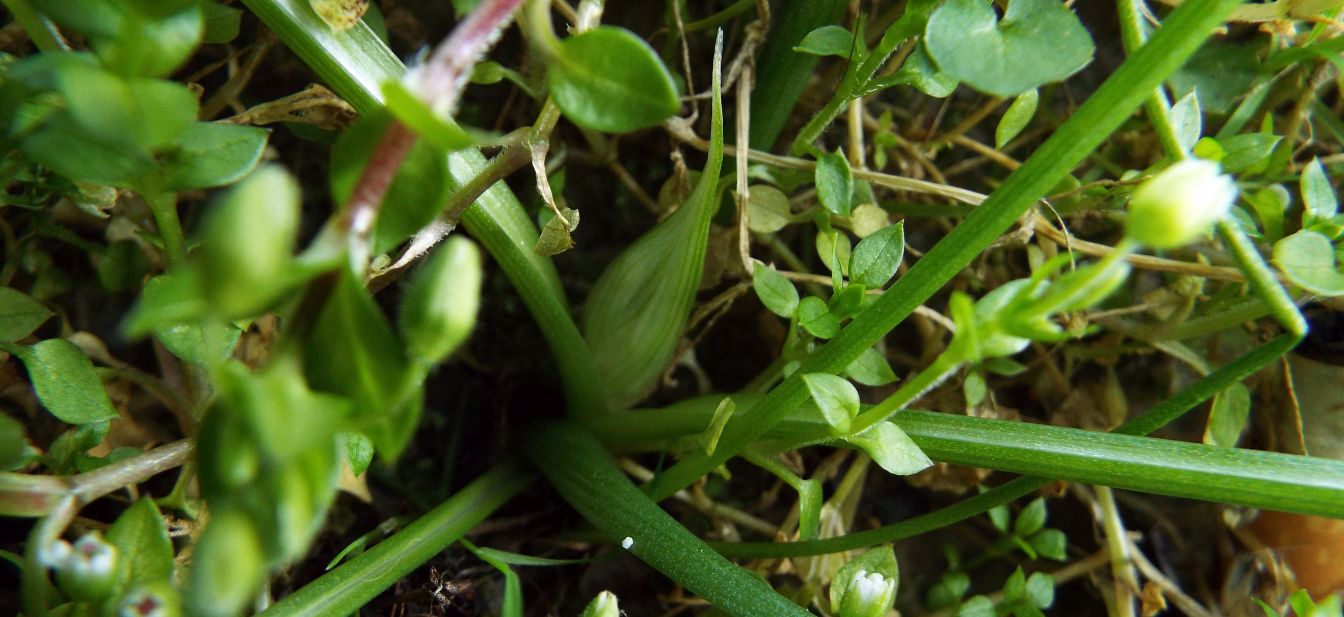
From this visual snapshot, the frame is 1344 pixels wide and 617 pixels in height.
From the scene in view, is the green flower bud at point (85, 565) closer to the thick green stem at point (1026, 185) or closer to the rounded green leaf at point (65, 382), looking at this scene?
the rounded green leaf at point (65, 382)

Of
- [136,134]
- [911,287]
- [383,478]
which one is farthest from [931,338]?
[136,134]

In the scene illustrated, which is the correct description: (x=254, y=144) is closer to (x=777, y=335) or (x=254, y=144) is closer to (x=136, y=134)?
(x=136, y=134)

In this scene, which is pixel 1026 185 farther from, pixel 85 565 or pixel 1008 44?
pixel 85 565

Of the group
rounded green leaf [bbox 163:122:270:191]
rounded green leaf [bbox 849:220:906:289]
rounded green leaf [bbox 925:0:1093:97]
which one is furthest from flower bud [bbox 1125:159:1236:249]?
rounded green leaf [bbox 163:122:270:191]

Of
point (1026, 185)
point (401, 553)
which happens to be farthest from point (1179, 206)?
point (401, 553)

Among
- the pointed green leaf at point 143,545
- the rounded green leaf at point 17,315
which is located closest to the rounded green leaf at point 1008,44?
the pointed green leaf at point 143,545

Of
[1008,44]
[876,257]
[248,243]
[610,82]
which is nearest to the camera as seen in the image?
[248,243]

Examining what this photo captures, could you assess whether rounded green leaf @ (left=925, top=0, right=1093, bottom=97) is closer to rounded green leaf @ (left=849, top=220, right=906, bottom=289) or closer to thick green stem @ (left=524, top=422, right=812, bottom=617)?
rounded green leaf @ (left=849, top=220, right=906, bottom=289)
